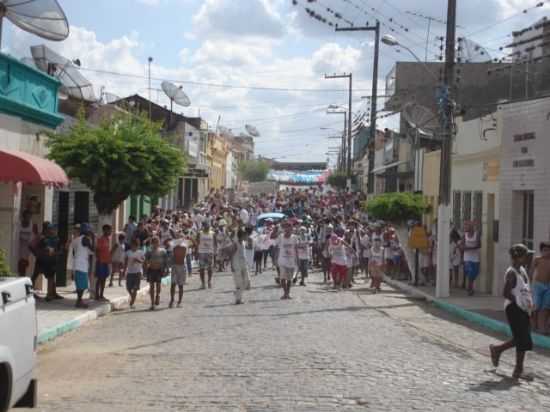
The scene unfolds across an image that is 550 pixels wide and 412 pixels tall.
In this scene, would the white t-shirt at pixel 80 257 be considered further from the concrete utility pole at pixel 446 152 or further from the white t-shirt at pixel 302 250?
the concrete utility pole at pixel 446 152

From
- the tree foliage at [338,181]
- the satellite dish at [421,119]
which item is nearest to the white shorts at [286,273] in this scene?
the satellite dish at [421,119]

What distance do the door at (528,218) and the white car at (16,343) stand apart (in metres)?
14.8

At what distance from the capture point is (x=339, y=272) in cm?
2328

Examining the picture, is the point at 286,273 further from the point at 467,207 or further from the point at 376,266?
the point at 467,207

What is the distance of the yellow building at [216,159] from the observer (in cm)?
7069

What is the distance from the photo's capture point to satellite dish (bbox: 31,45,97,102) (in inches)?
933

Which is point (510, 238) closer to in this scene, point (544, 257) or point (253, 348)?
point (544, 257)

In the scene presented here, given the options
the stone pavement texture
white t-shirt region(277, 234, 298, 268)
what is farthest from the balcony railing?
white t-shirt region(277, 234, 298, 268)

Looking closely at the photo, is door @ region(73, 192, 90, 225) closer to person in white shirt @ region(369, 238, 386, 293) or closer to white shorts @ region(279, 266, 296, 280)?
white shorts @ region(279, 266, 296, 280)

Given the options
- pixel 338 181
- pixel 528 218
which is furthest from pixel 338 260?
pixel 338 181

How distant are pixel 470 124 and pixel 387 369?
1527 centimetres

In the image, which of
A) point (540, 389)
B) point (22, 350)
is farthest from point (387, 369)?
point (22, 350)

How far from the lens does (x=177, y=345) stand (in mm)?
12812

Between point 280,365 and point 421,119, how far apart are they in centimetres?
1518
